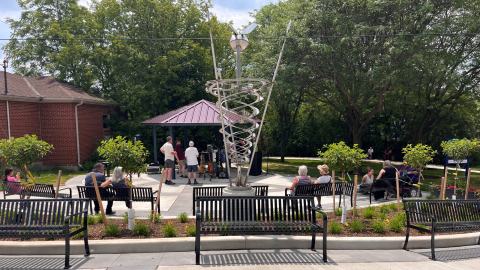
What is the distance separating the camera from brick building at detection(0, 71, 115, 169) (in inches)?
647

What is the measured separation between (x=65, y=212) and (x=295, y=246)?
398 cm

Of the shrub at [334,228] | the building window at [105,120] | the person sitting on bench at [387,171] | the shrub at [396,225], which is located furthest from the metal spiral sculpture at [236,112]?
the building window at [105,120]

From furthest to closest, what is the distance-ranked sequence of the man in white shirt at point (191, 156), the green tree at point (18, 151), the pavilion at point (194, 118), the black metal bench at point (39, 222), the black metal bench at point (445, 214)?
the pavilion at point (194, 118)
the man in white shirt at point (191, 156)
the green tree at point (18, 151)
the black metal bench at point (445, 214)
the black metal bench at point (39, 222)

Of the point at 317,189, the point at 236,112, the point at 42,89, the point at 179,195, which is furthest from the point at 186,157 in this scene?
the point at 42,89

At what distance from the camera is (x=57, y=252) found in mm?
4715

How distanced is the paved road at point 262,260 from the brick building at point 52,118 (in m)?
14.6

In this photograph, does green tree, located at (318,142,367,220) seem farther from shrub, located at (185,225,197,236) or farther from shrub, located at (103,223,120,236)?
shrub, located at (103,223,120,236)

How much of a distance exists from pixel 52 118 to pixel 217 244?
16.8m

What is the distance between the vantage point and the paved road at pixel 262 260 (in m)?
4.29

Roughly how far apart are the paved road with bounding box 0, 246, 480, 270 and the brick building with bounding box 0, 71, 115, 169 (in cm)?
1465

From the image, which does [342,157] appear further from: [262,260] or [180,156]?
[180,156]

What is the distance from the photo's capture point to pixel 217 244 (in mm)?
4867

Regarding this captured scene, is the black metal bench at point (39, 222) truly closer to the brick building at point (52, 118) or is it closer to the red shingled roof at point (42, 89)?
the brick building at point (52, 118)

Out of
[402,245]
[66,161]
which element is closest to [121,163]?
[402,245]
